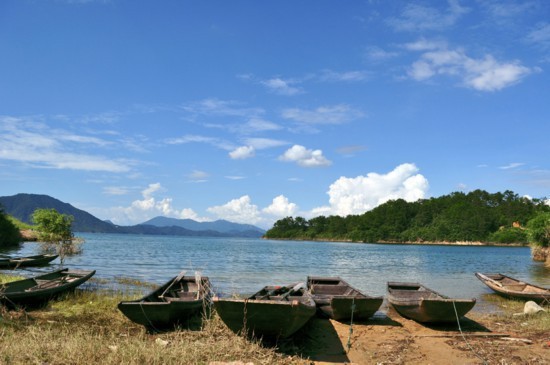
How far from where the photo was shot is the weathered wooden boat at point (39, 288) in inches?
497

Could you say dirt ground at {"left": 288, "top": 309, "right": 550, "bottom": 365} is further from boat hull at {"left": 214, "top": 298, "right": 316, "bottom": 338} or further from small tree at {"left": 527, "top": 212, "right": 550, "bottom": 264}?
small tree at {"left": 527, "top": 212, "right": 550, "bottom": 264}

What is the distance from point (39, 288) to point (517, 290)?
19.7m

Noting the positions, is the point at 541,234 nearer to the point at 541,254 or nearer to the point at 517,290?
the point at 541,254

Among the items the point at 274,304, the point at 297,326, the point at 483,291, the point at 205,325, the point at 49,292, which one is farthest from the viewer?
the point at 483,291

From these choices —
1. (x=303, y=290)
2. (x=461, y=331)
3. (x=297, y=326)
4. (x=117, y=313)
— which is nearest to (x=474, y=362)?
(x=461, y=331)

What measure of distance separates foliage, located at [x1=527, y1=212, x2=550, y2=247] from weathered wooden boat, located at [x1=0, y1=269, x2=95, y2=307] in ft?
134

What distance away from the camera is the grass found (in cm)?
756

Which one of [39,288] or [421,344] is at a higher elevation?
[39,288]

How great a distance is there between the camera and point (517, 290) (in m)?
18.9

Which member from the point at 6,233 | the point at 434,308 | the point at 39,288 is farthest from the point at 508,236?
the point at 39,288

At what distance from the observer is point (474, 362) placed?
8.97m

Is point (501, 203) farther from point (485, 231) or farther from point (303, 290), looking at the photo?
point (303, 290)

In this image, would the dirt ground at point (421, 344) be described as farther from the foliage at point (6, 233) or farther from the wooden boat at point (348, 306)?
the foliage at point (6, 233)

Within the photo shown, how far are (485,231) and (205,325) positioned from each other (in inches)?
5709
